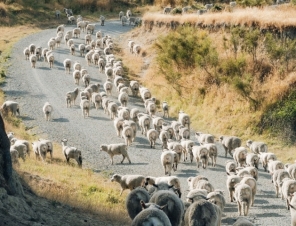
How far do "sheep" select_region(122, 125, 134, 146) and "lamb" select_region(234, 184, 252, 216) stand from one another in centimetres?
971

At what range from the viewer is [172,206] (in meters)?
14.2

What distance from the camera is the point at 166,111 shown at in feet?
109

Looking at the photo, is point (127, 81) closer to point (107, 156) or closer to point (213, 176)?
point (107, 156)

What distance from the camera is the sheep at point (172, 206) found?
14.2 metres

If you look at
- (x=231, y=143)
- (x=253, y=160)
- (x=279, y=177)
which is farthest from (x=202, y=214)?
(x=231, y=143)

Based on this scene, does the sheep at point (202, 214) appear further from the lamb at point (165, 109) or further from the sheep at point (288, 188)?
the lamb at point (165, 109)

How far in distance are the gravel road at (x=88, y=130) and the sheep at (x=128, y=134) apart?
0.29 metres

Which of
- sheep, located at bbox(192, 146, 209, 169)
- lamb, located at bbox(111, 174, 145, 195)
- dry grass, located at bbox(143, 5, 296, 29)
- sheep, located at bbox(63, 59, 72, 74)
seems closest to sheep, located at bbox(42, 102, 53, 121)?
sheep, located at bbox(63, 59, 72, 74)

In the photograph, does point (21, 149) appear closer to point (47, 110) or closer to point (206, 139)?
point (47, 110)

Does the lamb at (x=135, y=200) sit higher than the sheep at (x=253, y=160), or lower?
higher

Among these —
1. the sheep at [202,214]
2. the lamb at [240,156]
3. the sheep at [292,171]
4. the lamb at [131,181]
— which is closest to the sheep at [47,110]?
the lamb at [240,156]

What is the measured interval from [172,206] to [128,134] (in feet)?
43.5

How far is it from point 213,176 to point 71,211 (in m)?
9.00

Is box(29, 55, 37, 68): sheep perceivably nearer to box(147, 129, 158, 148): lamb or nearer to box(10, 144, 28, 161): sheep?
box(147, 129, 158, 148): lamb
